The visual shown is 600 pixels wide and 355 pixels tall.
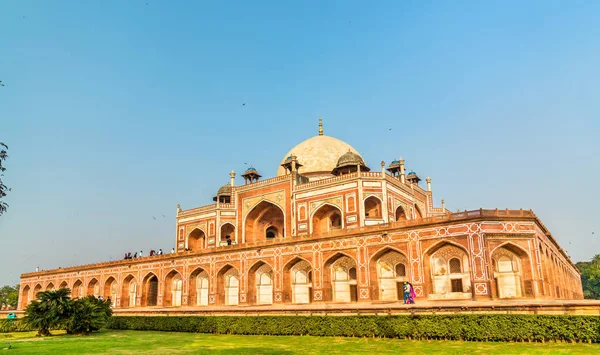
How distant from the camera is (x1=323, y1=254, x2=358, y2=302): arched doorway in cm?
2759

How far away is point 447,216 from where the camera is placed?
2419cm

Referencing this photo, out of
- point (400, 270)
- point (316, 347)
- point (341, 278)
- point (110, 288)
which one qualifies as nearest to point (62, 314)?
point (316, 347)

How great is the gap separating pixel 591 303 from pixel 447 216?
10260 mm

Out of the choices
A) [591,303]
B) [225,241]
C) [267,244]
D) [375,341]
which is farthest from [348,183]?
[591,303]

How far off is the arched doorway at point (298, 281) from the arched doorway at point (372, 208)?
7.22 meters

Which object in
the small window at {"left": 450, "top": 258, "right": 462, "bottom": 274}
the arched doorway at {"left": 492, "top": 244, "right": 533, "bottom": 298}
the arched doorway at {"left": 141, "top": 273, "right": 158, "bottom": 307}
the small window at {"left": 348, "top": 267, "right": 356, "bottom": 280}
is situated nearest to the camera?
the arched doorway at {"left": 492, "top": 244, "right": 533, "bottom": 298}

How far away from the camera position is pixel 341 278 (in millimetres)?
27938

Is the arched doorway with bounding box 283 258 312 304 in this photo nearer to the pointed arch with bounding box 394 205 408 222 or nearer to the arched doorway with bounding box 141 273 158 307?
the pointed arch with bounding box 394 205 408 222

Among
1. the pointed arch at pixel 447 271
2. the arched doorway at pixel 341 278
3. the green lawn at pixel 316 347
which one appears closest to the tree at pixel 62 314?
the green lawn at pixel 316 347

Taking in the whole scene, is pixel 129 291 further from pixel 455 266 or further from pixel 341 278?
pixel 455 266

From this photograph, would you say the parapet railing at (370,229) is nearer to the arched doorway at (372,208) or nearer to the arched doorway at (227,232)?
the arched doorway at (372,208)

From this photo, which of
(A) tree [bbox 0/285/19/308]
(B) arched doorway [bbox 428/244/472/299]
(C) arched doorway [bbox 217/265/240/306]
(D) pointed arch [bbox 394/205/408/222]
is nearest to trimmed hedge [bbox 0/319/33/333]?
(C) arched doorway [bbox 217/265/240/306]

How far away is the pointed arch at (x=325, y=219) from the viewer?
3544 centimetres

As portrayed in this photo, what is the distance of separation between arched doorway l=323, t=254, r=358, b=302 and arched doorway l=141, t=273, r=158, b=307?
1608 centimetres
